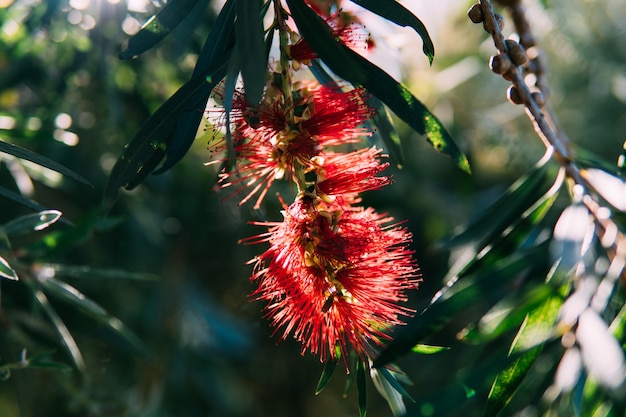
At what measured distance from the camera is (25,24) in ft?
4.37

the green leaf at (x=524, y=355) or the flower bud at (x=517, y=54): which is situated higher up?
the flower bud at (x=517, y=54)

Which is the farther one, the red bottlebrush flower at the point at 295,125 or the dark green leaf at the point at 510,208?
the dark green leaf at the point at 510,208

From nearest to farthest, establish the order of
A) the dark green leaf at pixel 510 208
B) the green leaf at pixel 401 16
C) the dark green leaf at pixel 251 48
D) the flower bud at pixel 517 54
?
1. the dark green leaf at pixel 251 48
2. the green leaf at pixel 401 16
3. the flower bud at pixel 517 54
4. the dark green leaf at pixel 510 208

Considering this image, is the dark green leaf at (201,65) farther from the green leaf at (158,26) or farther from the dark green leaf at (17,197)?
the dark green leaf at (17,197)

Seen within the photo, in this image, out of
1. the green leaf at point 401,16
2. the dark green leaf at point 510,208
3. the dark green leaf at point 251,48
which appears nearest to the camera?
the dark green leaf at point 251,48

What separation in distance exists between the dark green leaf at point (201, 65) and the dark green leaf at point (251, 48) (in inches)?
3.1

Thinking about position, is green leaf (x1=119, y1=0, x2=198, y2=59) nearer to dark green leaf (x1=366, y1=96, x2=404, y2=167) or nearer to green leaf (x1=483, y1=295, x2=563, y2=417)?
dark green leaf (x1=366, y1=96, x2=404, y2=167)

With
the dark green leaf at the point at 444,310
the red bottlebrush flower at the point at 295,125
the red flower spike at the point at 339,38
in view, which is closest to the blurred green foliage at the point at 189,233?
the dark green leaf at the point at 444,310

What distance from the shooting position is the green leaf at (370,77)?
2.11ft

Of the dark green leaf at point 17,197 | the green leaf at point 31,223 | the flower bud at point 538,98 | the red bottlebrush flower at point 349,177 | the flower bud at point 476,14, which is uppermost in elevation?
the flower bud at point 476,14

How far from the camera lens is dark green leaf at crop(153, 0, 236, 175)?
722 mm

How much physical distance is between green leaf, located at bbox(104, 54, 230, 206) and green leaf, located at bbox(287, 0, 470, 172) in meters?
0.09

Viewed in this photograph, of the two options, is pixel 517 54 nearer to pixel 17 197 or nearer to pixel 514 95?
pixel 514 95

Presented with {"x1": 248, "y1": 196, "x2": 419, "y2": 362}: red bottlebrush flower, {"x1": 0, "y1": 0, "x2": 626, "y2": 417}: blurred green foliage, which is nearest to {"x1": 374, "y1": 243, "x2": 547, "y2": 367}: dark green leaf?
{"x1": 0, "y1": 0, "x2": 626, "y2": 417}: blurred green foliage
